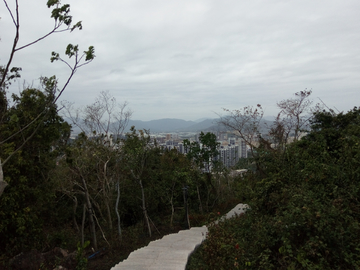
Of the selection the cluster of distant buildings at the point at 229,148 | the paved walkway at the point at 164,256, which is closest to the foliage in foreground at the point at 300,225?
the paved walkway at the point at 164,256

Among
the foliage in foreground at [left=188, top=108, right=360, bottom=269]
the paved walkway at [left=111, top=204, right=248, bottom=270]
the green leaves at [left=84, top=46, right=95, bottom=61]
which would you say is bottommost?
the paved walkway at [left=111, top=204, right=248, bottom=270]

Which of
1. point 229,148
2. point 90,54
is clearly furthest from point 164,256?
point 229,148

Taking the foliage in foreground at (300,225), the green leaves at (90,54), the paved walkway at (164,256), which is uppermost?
the green leaves at (90,54)

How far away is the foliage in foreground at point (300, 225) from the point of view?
3.76 metres

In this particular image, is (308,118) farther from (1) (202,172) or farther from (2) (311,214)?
(2) (311,214)

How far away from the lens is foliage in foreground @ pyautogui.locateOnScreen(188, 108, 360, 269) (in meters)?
3.76

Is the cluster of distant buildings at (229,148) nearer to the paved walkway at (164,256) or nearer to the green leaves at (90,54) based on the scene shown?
the paved walkway at (164,256)

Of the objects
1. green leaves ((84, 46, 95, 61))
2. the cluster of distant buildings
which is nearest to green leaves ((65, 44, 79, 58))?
green leaves ((84, 46, 95, 61))

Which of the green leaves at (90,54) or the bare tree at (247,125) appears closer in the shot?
the green leaves at (90,54)

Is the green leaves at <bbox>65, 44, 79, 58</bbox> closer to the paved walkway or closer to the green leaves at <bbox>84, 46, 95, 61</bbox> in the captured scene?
the green leaves at <bbox>84, 46, 95, 61</bbox>

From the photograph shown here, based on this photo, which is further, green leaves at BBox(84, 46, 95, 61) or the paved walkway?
the paved walkway

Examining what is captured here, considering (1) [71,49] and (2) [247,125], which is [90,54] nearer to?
(1) [71,49]

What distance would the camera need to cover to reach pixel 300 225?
3996 mm

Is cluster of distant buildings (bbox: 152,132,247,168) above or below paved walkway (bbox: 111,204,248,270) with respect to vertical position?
above
